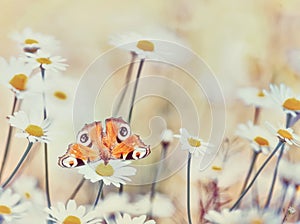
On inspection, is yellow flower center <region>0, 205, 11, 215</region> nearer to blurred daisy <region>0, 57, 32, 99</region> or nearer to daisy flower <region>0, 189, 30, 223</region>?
daisy flower <region>0, 189, 30, 223</region>

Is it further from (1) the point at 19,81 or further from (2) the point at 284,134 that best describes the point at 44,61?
(2) the point at 284,134

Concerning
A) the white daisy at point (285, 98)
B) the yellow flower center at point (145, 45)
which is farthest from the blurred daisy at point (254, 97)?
A: the yellow flower center at point (145, 45)

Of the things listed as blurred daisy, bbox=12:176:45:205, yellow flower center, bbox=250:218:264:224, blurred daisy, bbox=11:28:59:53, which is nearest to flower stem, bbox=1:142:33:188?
blurred daisy, bbox=12:176:45:205

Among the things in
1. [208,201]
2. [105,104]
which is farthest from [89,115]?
[208,201]

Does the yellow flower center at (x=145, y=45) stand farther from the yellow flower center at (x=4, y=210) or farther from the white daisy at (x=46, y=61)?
the yellow flower center at (x=4, y=210)

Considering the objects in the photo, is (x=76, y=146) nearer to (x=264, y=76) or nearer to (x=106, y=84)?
(x=106, y=84)

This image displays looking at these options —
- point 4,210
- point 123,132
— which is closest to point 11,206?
point 4,210
